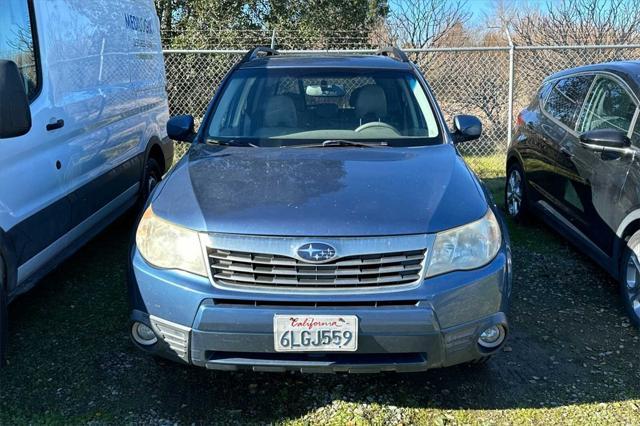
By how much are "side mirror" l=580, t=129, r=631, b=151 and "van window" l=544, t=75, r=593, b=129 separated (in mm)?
795

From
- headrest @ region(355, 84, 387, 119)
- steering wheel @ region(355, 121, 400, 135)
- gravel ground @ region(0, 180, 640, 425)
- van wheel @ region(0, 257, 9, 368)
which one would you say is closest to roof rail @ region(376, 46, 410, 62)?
headrest @ region(355, 84, 387, 119)

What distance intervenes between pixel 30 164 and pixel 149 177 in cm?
248

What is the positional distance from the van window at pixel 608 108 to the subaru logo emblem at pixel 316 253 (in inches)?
110

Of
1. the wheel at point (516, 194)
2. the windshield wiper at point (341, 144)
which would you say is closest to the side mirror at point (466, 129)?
the windshield wiper at point (341, 144)

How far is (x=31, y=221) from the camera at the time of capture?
3.42 metres

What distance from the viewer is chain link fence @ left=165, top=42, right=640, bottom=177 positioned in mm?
9391

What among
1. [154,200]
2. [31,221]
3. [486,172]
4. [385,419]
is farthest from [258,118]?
[486,172]

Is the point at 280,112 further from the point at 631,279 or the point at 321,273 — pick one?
the point at 631,279

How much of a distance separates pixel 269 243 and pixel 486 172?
21.4ft

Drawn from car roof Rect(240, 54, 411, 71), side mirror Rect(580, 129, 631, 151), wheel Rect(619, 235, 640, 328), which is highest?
car roof Rect(240, 54, 411, 71)

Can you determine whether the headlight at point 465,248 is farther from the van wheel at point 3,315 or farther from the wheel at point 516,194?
the wheel at point 516,194

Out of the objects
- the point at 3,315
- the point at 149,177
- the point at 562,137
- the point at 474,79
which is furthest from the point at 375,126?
the point at 474,79

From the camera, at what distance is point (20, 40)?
349cm

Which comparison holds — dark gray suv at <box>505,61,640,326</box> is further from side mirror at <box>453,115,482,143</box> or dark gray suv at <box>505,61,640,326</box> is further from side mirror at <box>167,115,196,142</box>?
side mirror at <box>167,115,196,142</box>
